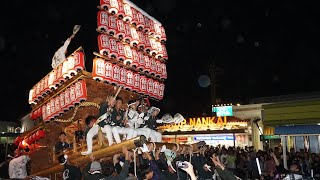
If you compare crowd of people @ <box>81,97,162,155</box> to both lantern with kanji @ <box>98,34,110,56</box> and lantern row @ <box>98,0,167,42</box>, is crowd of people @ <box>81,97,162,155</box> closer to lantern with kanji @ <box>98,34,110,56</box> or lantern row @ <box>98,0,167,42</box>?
lantern with kanji @ <box>98,34,110,56</box>

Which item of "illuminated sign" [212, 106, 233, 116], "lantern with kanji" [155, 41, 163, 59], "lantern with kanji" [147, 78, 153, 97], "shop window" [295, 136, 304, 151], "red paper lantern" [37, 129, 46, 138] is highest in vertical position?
"lantern with kanji" [155, 41, 163, 59]

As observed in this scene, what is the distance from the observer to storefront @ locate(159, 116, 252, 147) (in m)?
28.3

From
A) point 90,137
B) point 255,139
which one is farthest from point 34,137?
point 255,139

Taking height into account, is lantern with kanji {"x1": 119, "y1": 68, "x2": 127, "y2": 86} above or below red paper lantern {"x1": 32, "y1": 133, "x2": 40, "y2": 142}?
above

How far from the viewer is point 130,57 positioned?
1384cm

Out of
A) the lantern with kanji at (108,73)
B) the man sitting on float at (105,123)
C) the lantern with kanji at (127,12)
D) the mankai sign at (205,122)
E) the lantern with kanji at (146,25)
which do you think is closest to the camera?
the man sitting on float at (105,123)

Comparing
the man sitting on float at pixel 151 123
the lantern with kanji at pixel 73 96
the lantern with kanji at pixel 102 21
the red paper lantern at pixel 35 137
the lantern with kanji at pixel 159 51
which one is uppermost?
the lantern with kanji at pixel 102 21

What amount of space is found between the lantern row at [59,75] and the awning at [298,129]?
10.0 metres

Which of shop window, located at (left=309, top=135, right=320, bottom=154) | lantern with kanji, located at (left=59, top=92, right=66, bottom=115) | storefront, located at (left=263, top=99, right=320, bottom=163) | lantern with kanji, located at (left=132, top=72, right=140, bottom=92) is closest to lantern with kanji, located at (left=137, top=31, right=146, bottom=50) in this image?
lantern with kanji, located at (left=132, top=72, right=140, bottom=92)

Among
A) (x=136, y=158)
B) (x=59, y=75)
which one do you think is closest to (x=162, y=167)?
(x=136, y=158)

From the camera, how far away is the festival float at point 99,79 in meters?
12.5

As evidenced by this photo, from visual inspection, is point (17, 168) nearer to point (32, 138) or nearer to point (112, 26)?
point (32, 138)

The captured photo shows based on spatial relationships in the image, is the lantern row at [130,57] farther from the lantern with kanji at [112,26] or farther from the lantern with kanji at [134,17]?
the lantern with kanji at [134,17]

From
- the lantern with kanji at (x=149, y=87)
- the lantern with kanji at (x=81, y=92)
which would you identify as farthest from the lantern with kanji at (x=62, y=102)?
the lantern with kanji at (x=149, y=87)
